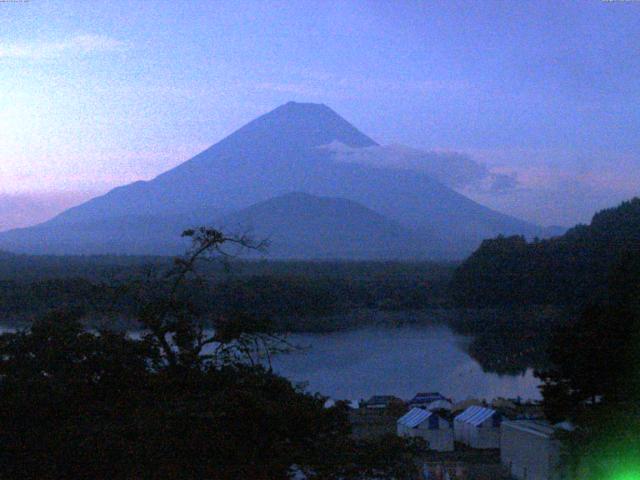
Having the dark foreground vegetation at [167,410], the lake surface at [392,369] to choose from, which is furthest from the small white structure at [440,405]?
the dark foreground vegetation at [167,410]

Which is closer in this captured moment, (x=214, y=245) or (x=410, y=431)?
(x=214, y=245)

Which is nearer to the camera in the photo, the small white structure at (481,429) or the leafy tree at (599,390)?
the leafy tree at (599,390)

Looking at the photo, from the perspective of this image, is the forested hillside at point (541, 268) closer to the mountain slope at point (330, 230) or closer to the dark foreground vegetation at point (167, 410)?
the dark foreground vegetation at point (167, 410)

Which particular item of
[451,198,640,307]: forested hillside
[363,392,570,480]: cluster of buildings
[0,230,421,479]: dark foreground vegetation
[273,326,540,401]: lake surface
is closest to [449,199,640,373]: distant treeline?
[451,198,640,307]: forested hillside

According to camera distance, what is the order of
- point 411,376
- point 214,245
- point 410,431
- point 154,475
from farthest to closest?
point 411,376, point 410,431, point 214,245, point 154,475

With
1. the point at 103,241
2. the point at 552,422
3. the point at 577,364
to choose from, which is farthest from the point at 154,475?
the point at 103,241

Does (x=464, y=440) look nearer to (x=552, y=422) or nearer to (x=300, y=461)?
(x=552, y=422)

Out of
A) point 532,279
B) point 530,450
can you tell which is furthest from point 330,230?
point 530,450

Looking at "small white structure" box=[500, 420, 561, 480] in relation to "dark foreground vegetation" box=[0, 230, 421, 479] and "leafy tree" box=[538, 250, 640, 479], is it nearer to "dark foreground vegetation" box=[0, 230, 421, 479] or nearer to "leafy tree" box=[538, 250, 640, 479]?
"leafy tree" box=[538, 250, 640, 479]
